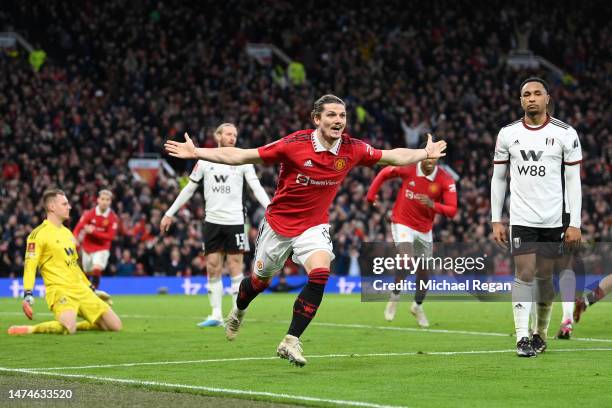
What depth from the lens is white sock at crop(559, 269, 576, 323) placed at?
502 inches

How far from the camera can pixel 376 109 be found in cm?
3697

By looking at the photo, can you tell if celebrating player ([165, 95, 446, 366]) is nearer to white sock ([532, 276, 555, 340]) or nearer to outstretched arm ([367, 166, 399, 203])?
white sock ([532, 276, 555, 340])

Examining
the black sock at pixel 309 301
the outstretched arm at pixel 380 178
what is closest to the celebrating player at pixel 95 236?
the outstretched arm at pixel 380 178

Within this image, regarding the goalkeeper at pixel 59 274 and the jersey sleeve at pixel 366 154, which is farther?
the goalkeeper at pixel 59 274

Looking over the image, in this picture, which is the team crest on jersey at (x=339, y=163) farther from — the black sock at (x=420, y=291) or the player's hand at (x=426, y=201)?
the black sock at (x=420, y=291)

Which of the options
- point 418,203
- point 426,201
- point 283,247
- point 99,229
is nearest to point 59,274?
point 283,247

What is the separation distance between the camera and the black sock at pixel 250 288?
10.6m

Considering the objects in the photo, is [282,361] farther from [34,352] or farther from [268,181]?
[268,181]

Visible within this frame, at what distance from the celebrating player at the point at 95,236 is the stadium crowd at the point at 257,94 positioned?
175 inches

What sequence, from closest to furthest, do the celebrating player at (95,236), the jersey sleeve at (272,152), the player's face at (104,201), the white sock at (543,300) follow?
1. the jersey sleeve at (272,152)
2. the white sock at (543,300)
3. the player's face at (104,201)
4. the celebrating player at (95,236)

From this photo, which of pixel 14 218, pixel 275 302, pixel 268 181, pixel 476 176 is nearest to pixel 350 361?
pixel 275 302

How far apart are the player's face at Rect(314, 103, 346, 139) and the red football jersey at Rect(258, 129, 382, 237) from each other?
0.54ft

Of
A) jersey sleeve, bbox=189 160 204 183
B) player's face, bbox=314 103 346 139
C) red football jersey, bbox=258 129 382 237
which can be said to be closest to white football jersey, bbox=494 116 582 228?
red football jersey, bbox=258 129 382 237

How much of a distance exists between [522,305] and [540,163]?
1.38m
